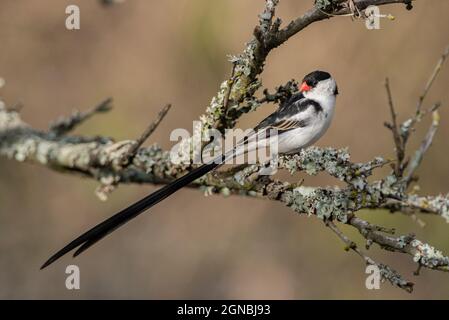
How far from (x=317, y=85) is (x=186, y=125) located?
1.53 metres

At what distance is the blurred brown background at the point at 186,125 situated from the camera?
11.7ft

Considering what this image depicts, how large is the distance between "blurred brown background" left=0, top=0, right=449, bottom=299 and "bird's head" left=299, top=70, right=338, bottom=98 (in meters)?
1.13

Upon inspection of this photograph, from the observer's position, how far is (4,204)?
3834 millimetres

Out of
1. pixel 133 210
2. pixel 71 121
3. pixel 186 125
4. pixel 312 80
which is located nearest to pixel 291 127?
pixel 312 80

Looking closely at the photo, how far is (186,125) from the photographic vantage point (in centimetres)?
373

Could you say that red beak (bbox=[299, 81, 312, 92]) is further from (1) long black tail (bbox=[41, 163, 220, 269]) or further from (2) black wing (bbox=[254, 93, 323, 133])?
(1) long black tail (bbox=[41, 163, 220, 269])

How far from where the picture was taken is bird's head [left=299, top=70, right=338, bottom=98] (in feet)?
7.25

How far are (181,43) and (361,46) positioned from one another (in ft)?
3.21

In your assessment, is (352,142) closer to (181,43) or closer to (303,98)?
(181,43)

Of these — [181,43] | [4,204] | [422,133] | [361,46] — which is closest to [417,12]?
[361,46]

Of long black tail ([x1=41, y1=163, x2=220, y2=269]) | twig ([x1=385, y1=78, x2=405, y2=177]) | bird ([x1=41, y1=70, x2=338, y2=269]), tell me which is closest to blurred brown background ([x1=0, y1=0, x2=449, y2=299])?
bird ([x1=41, y1=70, x2=338, y2=269])

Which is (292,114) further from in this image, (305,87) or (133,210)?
(133,210)

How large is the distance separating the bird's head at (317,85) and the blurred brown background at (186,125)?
1.13 metres

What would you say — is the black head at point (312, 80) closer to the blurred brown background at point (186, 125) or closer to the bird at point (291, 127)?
the bird at point (291, 127)
